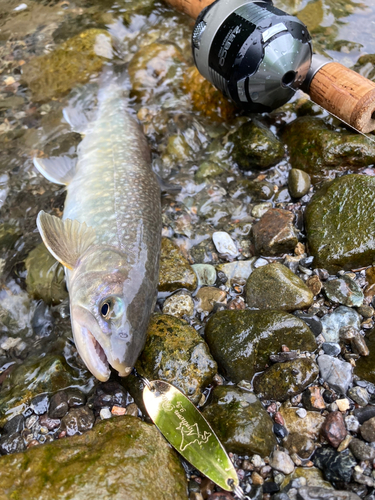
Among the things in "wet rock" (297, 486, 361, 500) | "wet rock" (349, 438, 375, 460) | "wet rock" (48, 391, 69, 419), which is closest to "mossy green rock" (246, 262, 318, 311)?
"wet rock" (349, 438, 375, 460)

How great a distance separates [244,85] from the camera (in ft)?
12.3

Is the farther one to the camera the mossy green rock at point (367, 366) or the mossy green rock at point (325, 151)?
the mossy green rock at point (325, 151)

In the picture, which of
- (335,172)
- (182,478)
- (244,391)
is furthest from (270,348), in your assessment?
(335,172)

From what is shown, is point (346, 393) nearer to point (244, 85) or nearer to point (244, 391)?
point (244, 391)

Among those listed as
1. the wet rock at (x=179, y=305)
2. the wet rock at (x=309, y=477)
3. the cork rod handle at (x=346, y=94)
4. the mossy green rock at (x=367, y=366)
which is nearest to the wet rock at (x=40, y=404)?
the wet rock at (x=179, y=305)

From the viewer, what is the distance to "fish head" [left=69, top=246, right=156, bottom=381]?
278cm

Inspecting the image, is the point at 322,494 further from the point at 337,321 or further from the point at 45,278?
the point at 45,278

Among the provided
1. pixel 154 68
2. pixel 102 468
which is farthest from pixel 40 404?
pixel 154 68

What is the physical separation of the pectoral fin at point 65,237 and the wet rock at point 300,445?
2245 millimetres

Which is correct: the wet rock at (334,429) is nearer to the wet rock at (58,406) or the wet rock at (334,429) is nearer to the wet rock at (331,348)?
the wet rock at (331,348)

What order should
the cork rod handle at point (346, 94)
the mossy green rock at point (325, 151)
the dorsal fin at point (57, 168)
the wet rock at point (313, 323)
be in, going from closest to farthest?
the wet rock at point (313, 323), the cork rod handle at point (346, 94), the mossy green rock at point (325, 151), the dorsal fin at point (57, 168)

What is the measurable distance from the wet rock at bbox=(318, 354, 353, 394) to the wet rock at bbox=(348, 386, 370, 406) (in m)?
0.04

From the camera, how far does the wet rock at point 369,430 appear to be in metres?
2.58

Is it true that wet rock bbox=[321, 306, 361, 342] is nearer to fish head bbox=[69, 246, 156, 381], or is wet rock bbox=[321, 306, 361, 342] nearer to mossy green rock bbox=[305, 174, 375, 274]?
mossy green rock bbox=[305, 174, 375, 274]
